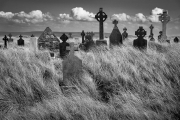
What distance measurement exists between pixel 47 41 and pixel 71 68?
657 cm

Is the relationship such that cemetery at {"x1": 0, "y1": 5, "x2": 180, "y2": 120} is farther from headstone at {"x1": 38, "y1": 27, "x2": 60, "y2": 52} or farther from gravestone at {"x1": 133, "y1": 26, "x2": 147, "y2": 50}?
headstone at {"x1": 38, "y1": 27, "x2": 60, "y2": 52}

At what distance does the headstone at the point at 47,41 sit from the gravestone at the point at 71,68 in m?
6.08

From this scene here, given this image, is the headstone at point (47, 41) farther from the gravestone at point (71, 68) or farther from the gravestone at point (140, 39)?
the gravestone at point (71, 68)

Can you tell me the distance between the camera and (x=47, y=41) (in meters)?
9.65

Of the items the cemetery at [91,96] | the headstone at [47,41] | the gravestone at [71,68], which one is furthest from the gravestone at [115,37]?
the gravestone at [71,68]

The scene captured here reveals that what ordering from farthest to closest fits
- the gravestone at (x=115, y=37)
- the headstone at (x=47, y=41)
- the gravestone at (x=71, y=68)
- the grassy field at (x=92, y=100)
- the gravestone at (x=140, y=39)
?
the headstone at (x=47, y=41)
the gravestone at (x=115, y=37)
the gravestone at (x=140, y=39)
the gravestone at (x=71, y=68)
the grassy field at (x=92, y=100)

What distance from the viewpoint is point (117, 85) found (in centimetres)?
328

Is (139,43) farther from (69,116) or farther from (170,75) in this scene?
(69,116)

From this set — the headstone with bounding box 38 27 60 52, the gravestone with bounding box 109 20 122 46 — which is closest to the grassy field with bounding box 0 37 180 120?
the gravestone with bounding box 109 20 122 46

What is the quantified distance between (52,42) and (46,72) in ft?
19.2

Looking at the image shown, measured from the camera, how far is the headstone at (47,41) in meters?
9.52

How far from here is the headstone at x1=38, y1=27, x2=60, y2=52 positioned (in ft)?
31.2

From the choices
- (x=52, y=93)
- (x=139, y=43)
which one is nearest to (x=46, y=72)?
(x=52, y=93)

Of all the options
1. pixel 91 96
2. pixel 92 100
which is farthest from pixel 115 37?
pixel 92 100
